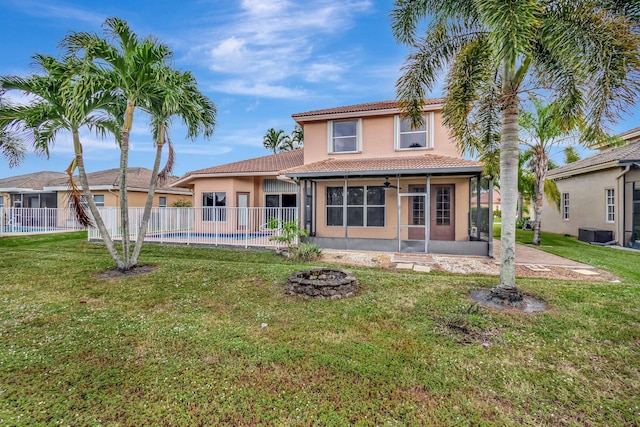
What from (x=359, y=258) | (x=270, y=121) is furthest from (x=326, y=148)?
(x=270, y=121)

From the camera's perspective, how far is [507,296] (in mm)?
5816

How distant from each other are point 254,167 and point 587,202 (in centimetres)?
2025

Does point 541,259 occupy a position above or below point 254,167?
below

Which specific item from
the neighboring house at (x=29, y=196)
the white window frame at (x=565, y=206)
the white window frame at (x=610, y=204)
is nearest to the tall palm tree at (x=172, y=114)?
the white window frame at (x=610, y=204)

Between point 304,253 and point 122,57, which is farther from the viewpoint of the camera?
point 304,253

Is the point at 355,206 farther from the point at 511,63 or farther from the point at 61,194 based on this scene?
the point at 61,194

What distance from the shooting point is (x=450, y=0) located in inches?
→ 260

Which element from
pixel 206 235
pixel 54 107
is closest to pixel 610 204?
pixel 206 235

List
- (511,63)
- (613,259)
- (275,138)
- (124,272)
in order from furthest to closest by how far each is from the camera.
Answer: (275,138) < (613,259) < (124,272) < (511,63)

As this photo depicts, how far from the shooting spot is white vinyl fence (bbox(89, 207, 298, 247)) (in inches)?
521

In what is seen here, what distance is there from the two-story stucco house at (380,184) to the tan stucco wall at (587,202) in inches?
285

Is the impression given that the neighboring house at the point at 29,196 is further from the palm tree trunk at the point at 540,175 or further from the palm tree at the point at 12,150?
the palm tree trunk at the point at 540,175

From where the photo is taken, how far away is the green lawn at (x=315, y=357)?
119 inches

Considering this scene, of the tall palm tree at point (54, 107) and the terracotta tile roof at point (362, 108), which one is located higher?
the terracotta tile roof at point (362, 108)
